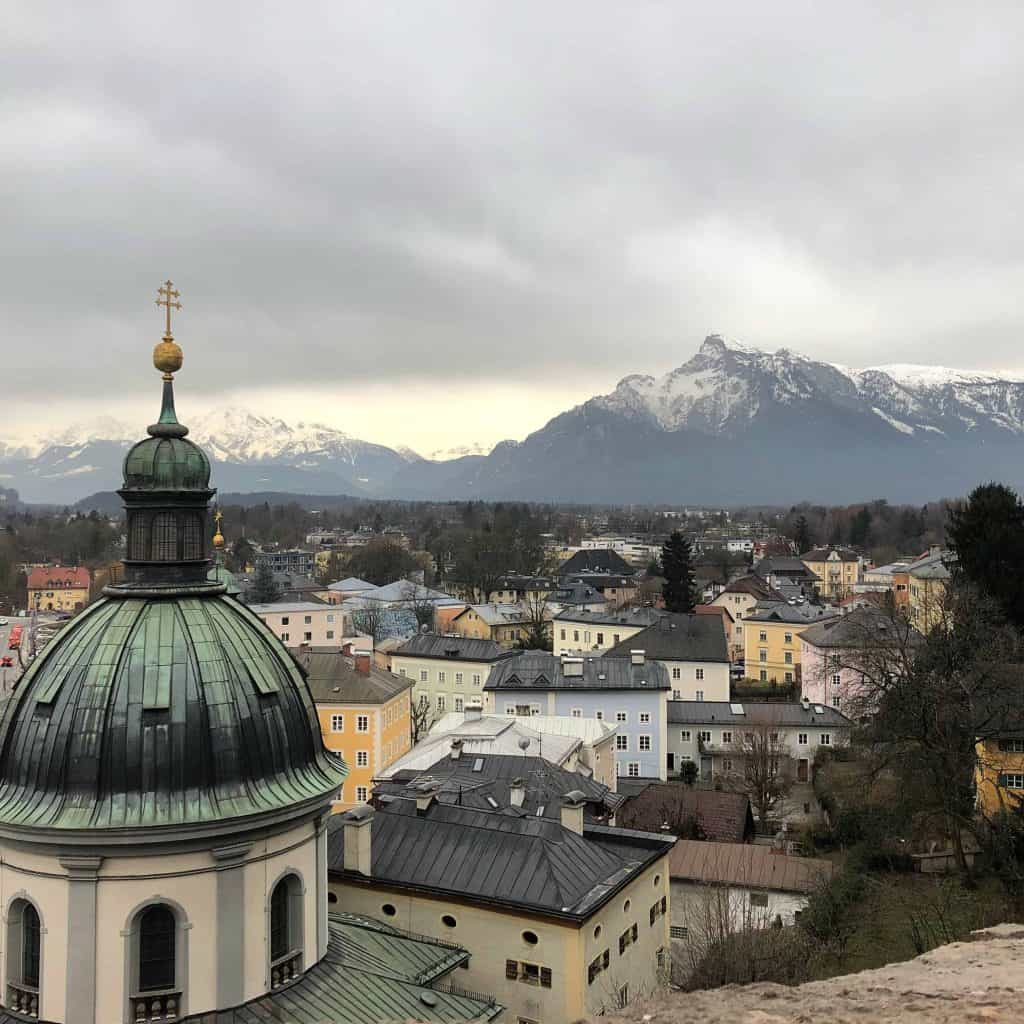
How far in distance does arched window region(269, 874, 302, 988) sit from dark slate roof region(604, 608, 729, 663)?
176 feet

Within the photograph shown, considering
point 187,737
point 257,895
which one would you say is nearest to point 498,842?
point 257,895

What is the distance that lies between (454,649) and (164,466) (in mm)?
57613

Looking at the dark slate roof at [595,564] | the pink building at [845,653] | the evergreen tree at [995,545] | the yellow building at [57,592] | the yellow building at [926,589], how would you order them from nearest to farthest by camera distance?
the pink building at [845,653]
the evergreen tree at [995,545]
the yellow building at [926,589]
the yellow building at [57,592]
the dark slate roof at [595,564]

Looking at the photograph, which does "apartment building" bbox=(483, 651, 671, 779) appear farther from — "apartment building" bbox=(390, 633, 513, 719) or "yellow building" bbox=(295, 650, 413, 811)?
"apartment building" bbox=(390, 633, 513, 719)

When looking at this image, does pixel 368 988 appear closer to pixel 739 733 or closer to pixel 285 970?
pixel 285 970

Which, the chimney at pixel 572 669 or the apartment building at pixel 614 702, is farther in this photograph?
the chimney at pixel 572 669

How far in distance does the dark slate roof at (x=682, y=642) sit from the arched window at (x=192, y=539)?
54.2 meters

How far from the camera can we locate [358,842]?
82.2 feet

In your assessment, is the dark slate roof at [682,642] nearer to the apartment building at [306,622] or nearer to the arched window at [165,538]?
the apartment building at [306,622]

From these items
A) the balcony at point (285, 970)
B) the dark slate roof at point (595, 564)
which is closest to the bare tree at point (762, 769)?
the balcony at point (285, 970)

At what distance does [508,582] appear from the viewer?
139000 mm

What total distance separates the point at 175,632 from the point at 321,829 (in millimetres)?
4631

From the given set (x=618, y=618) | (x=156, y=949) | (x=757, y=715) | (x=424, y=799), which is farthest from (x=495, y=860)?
(x=618, y=618)

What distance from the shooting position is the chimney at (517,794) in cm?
3194
